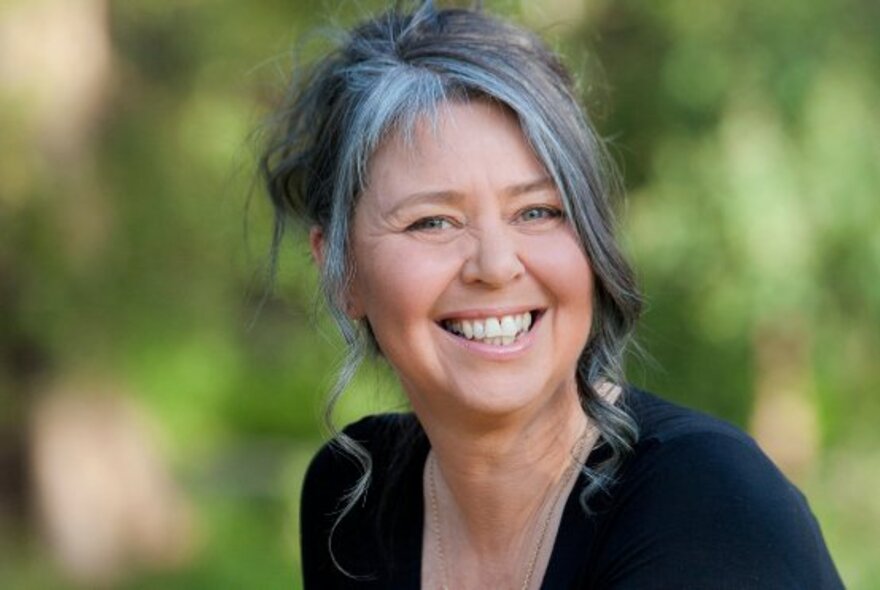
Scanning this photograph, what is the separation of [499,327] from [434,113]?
1.04 feet

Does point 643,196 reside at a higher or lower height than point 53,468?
higher

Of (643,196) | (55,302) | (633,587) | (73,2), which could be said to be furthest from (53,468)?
(633,587)

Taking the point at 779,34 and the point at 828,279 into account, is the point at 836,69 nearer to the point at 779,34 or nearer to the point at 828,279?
the point at 779,34

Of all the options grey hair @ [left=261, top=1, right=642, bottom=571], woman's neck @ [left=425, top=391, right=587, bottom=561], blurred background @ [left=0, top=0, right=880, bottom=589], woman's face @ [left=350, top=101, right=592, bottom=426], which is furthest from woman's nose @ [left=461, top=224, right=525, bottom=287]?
blurred background @ [left=0, top=0, right=880, bottom=589]

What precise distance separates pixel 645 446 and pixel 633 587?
23cm

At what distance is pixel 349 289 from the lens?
2631 mm

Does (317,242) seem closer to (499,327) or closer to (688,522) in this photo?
(499,327)

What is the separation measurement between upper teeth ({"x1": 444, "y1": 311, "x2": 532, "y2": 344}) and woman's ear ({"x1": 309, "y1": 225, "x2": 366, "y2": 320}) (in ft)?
0.81

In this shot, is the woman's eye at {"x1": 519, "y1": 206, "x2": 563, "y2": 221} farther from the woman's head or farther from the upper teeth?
the upper teeth

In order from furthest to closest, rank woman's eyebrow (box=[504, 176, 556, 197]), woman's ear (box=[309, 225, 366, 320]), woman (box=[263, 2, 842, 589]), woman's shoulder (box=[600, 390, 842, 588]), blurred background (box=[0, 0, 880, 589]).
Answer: blurred background (box=[0, 0, 880, 589]), woman's ear (box=[309, 225, 366, 320]), woman's eyebrow (box=[504, 176, 556, 197]), woman (box=[263, 2, 842, 589]), woman's shoulder (box=[600, 390, 842, 588])

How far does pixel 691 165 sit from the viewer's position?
5086mm

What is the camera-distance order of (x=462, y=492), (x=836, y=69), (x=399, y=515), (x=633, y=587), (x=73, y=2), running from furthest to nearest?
(x=73, y=2) < (x=836, y=69) < (x=399, y=515) < (x=462, y=492) < (x=633, y=587)

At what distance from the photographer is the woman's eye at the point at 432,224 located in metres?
2.42

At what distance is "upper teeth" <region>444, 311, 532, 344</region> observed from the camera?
242 cm
